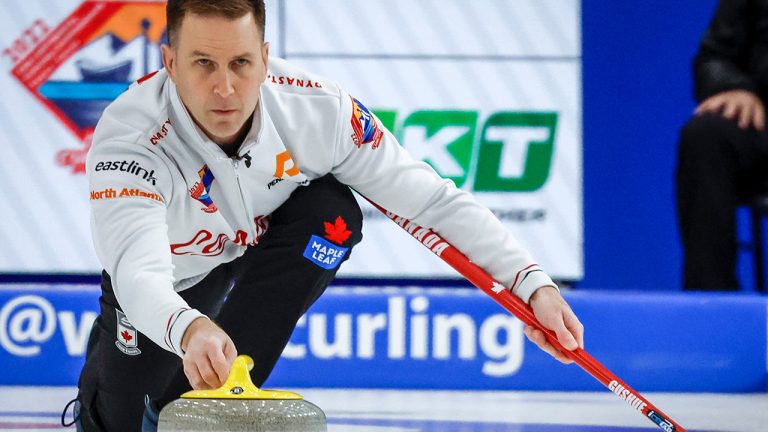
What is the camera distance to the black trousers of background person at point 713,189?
3842 mm

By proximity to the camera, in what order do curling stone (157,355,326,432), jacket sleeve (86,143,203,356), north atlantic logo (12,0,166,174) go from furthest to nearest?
north atlantic logo (12,0,166,174) → jacket sleeve (86,143,203,356) → curling stone (157,355,326,432)

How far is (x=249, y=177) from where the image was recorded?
2.13m

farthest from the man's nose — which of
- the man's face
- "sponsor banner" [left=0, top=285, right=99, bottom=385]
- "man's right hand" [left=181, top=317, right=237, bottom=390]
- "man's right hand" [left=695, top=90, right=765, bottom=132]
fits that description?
"man's right hand" [left=695, top=90, right=765, bottom=132]

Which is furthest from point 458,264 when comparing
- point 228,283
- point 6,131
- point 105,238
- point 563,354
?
point 6,131

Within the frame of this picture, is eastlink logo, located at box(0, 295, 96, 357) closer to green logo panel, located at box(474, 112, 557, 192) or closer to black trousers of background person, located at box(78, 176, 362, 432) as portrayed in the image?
black trousers of background person, located at box(78, 176, 362, 432)

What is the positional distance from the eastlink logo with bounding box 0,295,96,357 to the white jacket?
1395 mm

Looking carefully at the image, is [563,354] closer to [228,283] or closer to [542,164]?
[228,283]

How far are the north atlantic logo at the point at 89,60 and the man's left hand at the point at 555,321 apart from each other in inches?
113

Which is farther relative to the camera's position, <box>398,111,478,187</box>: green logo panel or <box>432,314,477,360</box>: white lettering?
<box>398,111,478,187</box>: green logo panel

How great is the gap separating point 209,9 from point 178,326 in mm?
527

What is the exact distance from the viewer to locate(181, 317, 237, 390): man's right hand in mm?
1550

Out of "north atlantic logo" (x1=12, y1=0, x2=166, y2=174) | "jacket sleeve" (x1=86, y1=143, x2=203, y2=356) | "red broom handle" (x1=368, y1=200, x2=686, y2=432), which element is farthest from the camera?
"north atlantic logo" (x1=12, y1=0, x2=166, y2=174)

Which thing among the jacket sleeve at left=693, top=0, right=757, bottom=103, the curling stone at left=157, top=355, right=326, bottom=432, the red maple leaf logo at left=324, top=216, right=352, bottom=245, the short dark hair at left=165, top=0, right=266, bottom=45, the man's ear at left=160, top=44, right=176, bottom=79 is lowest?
the curling stone at left=157, top=355, right=326, bottom=432

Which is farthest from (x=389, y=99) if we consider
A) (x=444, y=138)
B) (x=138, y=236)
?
(x=138, y=236)
